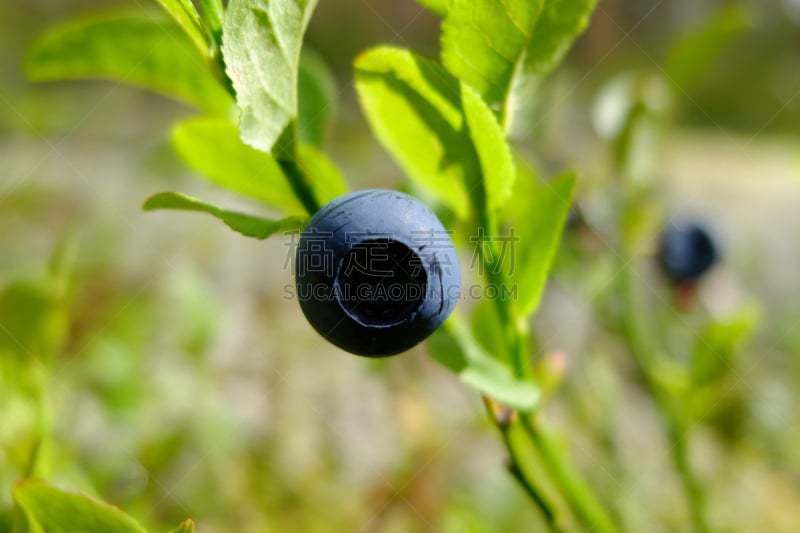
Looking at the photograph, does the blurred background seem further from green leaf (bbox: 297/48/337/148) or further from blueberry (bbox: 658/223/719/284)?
green leaf (bbox: 297/48/337/148)

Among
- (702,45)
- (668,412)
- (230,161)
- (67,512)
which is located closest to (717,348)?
(668,412)

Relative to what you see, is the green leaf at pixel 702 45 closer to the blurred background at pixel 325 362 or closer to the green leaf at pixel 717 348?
the blurred background at pixel 325 362

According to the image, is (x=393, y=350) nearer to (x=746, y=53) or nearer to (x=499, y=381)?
(x=499, y=381)

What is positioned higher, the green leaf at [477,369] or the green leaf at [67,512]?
the green leaf at [477,369]

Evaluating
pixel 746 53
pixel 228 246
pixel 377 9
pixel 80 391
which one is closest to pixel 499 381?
pixel 80 391

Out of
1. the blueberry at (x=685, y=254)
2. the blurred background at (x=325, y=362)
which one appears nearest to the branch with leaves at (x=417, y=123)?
the blurred background at (x=325, y=362)

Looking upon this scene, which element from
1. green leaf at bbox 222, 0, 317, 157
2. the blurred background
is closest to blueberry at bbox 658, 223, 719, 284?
the blurred background

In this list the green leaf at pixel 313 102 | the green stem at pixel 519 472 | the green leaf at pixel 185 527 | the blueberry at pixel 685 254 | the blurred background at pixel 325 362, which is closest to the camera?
the green leaf at pixel 185 527
